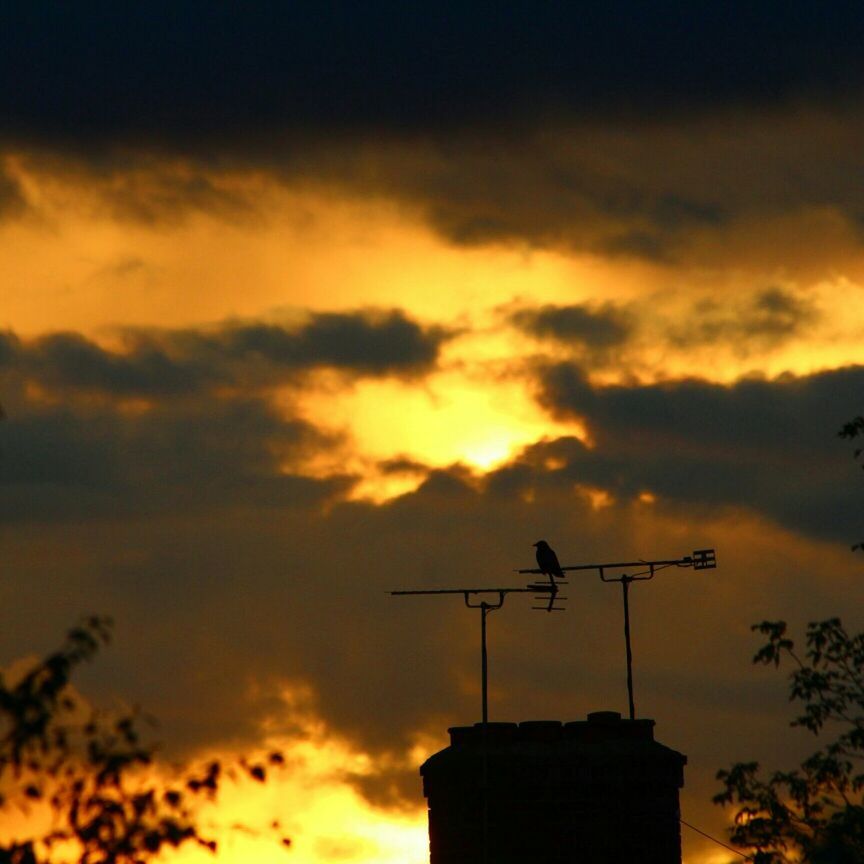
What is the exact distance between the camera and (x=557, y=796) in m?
34.3

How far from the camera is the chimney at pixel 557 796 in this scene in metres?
34.1

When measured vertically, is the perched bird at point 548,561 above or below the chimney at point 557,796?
above

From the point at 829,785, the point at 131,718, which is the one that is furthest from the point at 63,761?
the point at 829,785

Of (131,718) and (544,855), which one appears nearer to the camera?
(131,718)

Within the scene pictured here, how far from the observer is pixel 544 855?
34.0m

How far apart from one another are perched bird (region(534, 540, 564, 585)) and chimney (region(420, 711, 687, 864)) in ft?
9.59

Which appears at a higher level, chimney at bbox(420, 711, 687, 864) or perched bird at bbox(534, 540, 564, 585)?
perched bird at bbox(534, 540, 564, 585)

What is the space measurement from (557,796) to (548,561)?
4971 millimetres

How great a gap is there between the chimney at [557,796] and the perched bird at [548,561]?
2.92 m

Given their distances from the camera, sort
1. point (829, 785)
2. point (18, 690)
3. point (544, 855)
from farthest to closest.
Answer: point (544, 855) → point (829, 785) → point (18, 690)

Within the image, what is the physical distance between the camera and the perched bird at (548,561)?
118 ft

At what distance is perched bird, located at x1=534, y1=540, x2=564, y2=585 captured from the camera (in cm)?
3591

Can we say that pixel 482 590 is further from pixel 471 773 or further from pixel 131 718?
pixel 131 718

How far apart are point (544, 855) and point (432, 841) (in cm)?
241
